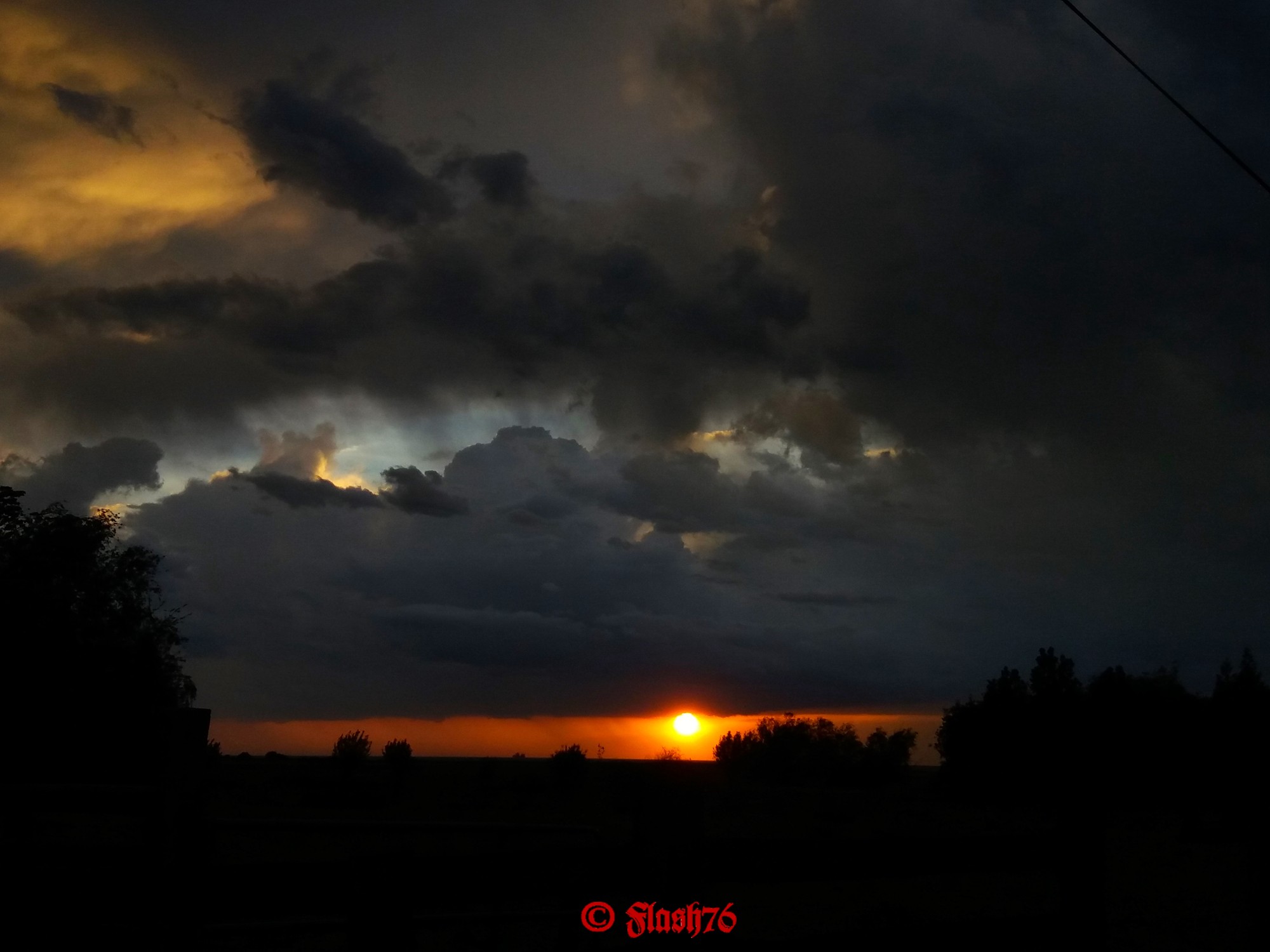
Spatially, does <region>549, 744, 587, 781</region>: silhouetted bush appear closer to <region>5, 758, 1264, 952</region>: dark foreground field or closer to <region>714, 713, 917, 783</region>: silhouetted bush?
<region>714, 713, 917, 783</region>: silhouetted bush

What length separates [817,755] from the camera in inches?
2415

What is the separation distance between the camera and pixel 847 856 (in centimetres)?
491

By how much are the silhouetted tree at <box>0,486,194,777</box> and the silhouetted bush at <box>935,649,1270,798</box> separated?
112ft

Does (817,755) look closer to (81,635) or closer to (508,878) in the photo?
(81,635)

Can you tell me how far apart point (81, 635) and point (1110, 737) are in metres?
42.6

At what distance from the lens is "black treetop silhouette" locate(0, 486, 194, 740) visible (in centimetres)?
2953

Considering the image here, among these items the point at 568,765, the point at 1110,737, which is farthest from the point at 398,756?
the point at 1110,737

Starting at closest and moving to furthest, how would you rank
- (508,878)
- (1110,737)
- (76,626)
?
(508,878), (76,626), (1110,737)

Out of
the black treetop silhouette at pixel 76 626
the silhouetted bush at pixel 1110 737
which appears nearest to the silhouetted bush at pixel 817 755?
the silhouetted bush at pixel 1110 737

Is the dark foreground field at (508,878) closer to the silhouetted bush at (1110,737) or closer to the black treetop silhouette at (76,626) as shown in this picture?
the black treetop silhouette at (76,626)

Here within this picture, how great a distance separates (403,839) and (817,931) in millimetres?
16213

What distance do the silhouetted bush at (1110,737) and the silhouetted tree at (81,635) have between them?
3406 centimetres

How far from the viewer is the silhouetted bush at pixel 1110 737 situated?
4316cm

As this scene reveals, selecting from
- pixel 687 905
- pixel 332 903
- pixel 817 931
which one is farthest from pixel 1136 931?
pixel 332 903
